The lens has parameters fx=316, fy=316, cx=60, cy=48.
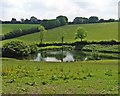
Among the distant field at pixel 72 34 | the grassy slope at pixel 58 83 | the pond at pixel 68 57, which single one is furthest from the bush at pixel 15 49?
the distant field at pixel 72 34

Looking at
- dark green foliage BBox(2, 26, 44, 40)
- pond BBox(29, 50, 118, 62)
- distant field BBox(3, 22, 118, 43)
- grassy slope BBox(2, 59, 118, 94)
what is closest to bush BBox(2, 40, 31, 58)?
pond BBox(29, 50, 118, 62)

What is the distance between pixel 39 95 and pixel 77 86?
15.5 feet

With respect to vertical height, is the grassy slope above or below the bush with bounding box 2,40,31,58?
below

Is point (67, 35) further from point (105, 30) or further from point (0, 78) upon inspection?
point (0, 78)

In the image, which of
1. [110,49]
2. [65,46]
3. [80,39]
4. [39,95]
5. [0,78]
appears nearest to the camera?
[39,95]

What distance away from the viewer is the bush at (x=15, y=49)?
94.3 metres

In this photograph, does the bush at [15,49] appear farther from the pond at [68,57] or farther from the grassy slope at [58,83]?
→ the grassy slope at [58,83]

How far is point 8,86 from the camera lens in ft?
78.2

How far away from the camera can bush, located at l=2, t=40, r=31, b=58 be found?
94.3m

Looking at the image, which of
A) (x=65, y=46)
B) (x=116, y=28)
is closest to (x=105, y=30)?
(x=116, y=28)

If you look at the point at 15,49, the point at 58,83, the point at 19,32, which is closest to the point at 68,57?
the point at 15,49

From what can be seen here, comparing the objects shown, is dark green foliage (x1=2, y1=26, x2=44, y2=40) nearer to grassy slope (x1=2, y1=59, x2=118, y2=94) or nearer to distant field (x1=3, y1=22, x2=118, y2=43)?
distant field (x1=3, y1=22, x2=118, y2=43)

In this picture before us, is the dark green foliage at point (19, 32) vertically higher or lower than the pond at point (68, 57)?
higher

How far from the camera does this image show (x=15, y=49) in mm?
97375
